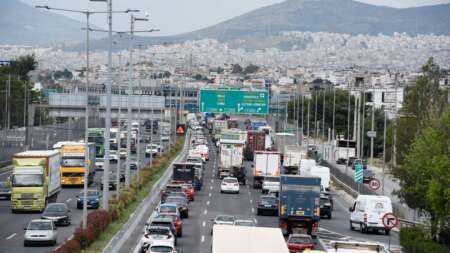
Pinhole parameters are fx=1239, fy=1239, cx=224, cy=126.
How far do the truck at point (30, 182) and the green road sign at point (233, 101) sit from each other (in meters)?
50.2

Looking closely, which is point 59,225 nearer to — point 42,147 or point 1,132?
point 1,132

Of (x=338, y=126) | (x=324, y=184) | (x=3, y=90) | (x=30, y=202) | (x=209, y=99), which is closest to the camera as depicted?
(x=30, y=202)

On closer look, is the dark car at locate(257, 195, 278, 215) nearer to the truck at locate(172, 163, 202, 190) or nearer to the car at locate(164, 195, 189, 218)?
the car at locate(164, 195, 189, 218)

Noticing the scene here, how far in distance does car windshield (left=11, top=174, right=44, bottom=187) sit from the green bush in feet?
72.1

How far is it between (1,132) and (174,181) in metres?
37.3

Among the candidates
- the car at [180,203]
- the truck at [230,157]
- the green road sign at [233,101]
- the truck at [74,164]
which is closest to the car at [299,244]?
the car at [180,203]

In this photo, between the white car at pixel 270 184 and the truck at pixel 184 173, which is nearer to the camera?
the white car at pixel 270 184

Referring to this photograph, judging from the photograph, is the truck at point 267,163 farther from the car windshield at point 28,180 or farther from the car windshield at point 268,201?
the car windshield at point 28,180

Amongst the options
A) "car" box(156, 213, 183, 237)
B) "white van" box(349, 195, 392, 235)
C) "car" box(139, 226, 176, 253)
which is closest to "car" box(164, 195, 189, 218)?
"car" box(156, 213, 183, 237)

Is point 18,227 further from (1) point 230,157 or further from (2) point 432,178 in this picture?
(1) point 230,157

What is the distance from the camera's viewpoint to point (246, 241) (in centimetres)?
2627

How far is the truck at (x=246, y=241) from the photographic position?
82.8 feet

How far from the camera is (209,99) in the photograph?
11244 cm

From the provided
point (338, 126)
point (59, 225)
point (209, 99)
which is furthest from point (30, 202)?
point (338, 126)
